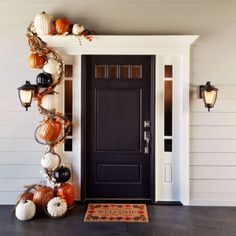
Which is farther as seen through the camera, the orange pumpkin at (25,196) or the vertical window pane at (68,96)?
the vertical window pane at (68,96)

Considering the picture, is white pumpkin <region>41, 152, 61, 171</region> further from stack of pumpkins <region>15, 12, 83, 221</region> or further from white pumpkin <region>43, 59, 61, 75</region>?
white pumpkin <region>43, 59, 61, 75</region>

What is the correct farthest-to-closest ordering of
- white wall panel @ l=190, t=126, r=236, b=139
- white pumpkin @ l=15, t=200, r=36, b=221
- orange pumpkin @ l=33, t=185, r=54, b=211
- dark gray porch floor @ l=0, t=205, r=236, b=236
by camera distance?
white wall panel @ l=190, t=126, r=236, b=139, orange pumpkin @ l=33, t=185, r=54, b=211, white pumpkin @ l=15, t=200, r=36, b=221, dark gray porch floor @ l=0, t=205, r=236, b=236

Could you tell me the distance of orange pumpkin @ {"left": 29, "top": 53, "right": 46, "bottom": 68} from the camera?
3672mm

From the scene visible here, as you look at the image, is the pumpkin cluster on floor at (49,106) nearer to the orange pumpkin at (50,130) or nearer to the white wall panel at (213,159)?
the orange pumpkin at (50,130)

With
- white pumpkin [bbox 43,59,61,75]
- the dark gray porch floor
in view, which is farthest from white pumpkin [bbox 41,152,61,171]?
white pumpkin [bbox 43,59,61,75]

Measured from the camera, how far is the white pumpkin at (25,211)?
3.33 metres

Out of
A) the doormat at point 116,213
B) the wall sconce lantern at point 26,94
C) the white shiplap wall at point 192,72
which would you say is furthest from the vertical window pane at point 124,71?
the doormat at point 116,213

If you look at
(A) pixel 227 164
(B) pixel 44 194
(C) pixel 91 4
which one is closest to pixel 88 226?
(B) pixel 44 194

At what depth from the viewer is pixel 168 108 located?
3.93 metres

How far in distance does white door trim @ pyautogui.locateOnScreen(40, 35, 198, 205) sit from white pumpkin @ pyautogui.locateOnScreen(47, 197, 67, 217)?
0.52m

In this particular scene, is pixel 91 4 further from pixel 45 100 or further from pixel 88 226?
pixel 88 226

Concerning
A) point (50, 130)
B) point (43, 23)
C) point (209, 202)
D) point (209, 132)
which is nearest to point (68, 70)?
point (43, 23)

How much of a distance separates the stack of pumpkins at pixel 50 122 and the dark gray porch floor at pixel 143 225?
26cm

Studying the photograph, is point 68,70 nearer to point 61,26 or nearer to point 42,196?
point 61,26
